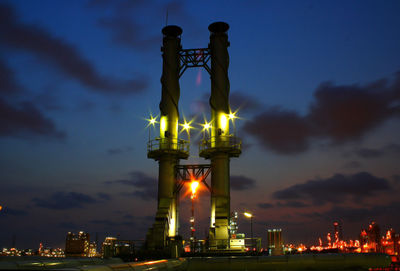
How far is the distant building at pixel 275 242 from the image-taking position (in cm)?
4159

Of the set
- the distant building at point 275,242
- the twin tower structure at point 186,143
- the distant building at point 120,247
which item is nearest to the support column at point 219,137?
the twin tower structure at point 186,143

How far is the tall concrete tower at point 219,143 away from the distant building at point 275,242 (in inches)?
225

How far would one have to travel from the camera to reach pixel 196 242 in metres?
41.0

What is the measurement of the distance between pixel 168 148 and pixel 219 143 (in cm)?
564

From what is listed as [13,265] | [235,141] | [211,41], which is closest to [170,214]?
[235,141]

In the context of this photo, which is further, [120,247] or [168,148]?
[168,148]

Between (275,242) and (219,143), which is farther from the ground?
(219,143)

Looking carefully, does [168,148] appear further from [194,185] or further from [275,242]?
[275,242]

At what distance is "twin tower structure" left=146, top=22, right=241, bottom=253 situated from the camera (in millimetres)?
41062

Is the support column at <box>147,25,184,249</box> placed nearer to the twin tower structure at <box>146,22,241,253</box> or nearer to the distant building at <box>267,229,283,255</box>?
the twin tower structure at <box>146,22,241,253</box>

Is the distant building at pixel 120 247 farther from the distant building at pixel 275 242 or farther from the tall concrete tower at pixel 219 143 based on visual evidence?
the distant building at pixel 275 242

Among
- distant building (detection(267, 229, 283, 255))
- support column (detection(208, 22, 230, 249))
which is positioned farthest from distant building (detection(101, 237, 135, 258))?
distant building (detection(267, 229, 283, 255))

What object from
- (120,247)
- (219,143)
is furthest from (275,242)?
(120,247)

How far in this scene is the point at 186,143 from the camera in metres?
45.9
